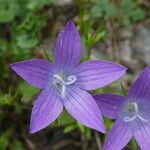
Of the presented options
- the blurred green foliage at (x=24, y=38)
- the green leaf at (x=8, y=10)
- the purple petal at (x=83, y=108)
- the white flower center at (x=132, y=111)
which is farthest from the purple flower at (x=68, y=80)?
the green leaf at (x=8, y=10)

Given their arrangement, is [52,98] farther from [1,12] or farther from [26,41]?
[1,12]

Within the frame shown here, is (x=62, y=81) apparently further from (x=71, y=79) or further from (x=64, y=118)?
(x=64, y=118)

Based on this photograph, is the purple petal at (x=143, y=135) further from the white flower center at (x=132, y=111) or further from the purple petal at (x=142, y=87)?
the purple petal at (x=142, y=87)

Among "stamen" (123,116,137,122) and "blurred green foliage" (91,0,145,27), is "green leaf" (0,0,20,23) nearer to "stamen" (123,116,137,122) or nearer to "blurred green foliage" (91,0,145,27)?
"blurred green foliage" (91,0,145,27)

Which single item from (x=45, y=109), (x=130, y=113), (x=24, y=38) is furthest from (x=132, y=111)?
(x=24, y=38)

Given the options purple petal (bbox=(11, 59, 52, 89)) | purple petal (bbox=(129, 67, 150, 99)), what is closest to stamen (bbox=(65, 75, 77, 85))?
purple petal (bbox=(11, 59, 52, 89))
